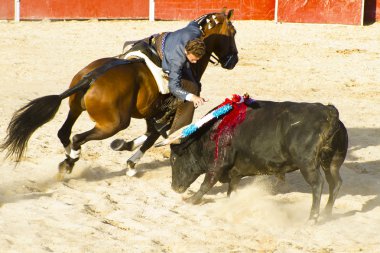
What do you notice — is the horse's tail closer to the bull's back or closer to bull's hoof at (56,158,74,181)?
bull's hoof at (56,158,74,181)

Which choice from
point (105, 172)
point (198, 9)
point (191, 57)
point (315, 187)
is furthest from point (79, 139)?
point (198, 9)

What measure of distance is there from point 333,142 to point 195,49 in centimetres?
141

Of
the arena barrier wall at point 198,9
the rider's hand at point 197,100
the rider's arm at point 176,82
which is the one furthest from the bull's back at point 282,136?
the arena barrier wall at point 198,9

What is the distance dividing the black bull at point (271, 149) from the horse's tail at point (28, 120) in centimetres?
107

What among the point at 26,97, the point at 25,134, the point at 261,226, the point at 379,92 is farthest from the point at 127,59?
A: the point at 379,92

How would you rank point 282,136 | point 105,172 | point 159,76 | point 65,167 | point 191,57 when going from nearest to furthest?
point 282,136
point 191,57
point 159,76
point 65,167
point 105,172

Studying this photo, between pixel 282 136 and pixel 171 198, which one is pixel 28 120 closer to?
pixel 171 198

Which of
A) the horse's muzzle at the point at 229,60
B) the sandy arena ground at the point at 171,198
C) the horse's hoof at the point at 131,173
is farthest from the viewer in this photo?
the horse's muzzle at the point at 229,60

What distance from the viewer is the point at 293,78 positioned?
13.0m

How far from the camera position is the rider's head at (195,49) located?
6.93 m

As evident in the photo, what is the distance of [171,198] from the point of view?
280 inches

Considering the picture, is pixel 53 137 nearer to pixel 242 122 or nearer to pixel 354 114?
pixel 242 122

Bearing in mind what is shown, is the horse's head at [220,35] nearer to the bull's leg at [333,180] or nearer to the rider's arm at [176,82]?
the rider's arm at [176,82]

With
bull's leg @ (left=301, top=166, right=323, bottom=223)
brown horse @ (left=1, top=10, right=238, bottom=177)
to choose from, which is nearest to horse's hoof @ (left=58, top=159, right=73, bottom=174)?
brown horse @ (left=1, top=10, right=238, bottom=177)
